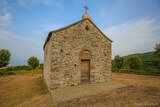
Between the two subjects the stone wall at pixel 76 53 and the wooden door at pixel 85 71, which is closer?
the stone wall at pixel 76 53

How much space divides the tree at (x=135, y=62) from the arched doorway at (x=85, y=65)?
74.1ft

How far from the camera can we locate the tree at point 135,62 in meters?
32.0

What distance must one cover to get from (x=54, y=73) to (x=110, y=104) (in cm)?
584

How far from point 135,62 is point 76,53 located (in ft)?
80.8

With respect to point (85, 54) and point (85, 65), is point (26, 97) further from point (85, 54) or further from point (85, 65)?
point (85, 54)

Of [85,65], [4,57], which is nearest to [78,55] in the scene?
[85,65]

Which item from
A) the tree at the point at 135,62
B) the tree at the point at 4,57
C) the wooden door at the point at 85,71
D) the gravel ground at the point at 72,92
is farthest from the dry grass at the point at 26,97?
the tree at the point at 135,62

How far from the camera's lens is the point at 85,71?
13.4 m

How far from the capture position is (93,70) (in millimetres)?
13766

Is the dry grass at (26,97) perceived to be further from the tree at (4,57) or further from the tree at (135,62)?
the tree at (135,62)

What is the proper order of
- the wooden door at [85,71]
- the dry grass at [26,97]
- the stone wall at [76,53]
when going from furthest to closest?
the wooden door at [85,71], the stone wall at [76,53], the dry grass at [26,97]

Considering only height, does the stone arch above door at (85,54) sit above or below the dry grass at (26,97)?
above

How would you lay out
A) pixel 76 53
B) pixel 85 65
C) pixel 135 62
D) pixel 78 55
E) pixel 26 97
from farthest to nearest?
pixel 135 62 < pixel 85 65 < pixel 78 55 < pixel 76 53 < pixel 26 97

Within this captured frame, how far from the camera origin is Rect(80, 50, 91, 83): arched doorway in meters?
13.2
